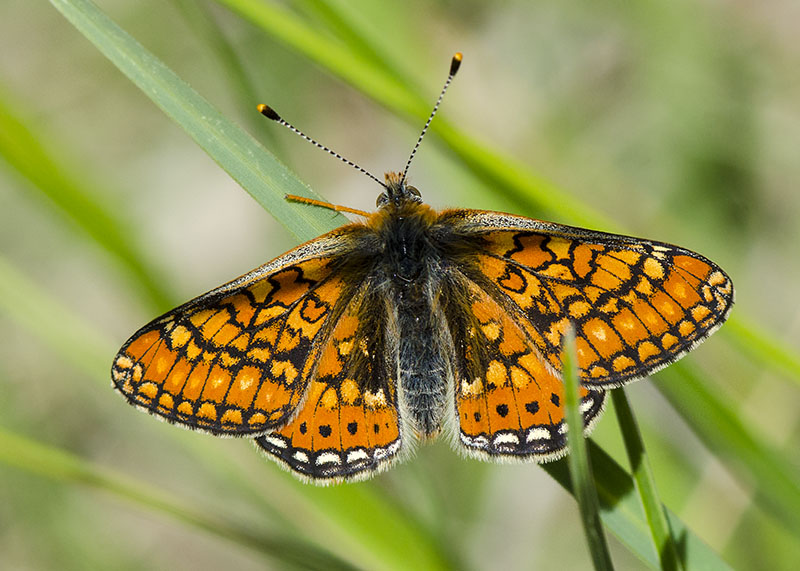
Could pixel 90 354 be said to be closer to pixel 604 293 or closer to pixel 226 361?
pixel 226 361

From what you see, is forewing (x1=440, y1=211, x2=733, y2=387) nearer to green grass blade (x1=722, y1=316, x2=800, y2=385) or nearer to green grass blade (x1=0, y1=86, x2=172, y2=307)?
green grass blade (x1=722, y1=316, x2=800, y2=385)

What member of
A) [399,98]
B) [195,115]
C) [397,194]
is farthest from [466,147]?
[195,115]

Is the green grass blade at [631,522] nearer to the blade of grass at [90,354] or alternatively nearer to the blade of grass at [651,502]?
the blade of grass at [651,502]

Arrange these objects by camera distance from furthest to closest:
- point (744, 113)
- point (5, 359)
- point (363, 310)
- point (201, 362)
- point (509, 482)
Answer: point (5, 359), point (744, 113), point (509, 482), point (363, 310), point (201, 362)

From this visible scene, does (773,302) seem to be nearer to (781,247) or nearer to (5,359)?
(781,247)

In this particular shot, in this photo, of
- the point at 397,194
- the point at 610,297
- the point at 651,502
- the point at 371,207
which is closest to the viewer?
the point at 651,502

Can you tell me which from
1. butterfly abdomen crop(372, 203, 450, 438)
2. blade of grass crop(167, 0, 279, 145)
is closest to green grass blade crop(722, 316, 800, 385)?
butterfly abdomen crop(372, 203, 450, 438)

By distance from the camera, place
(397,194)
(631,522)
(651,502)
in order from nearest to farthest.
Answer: (651,502) < (631,522) < (397,194)

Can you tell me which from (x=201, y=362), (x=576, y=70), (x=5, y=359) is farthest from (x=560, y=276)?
(x=5, y=359)
